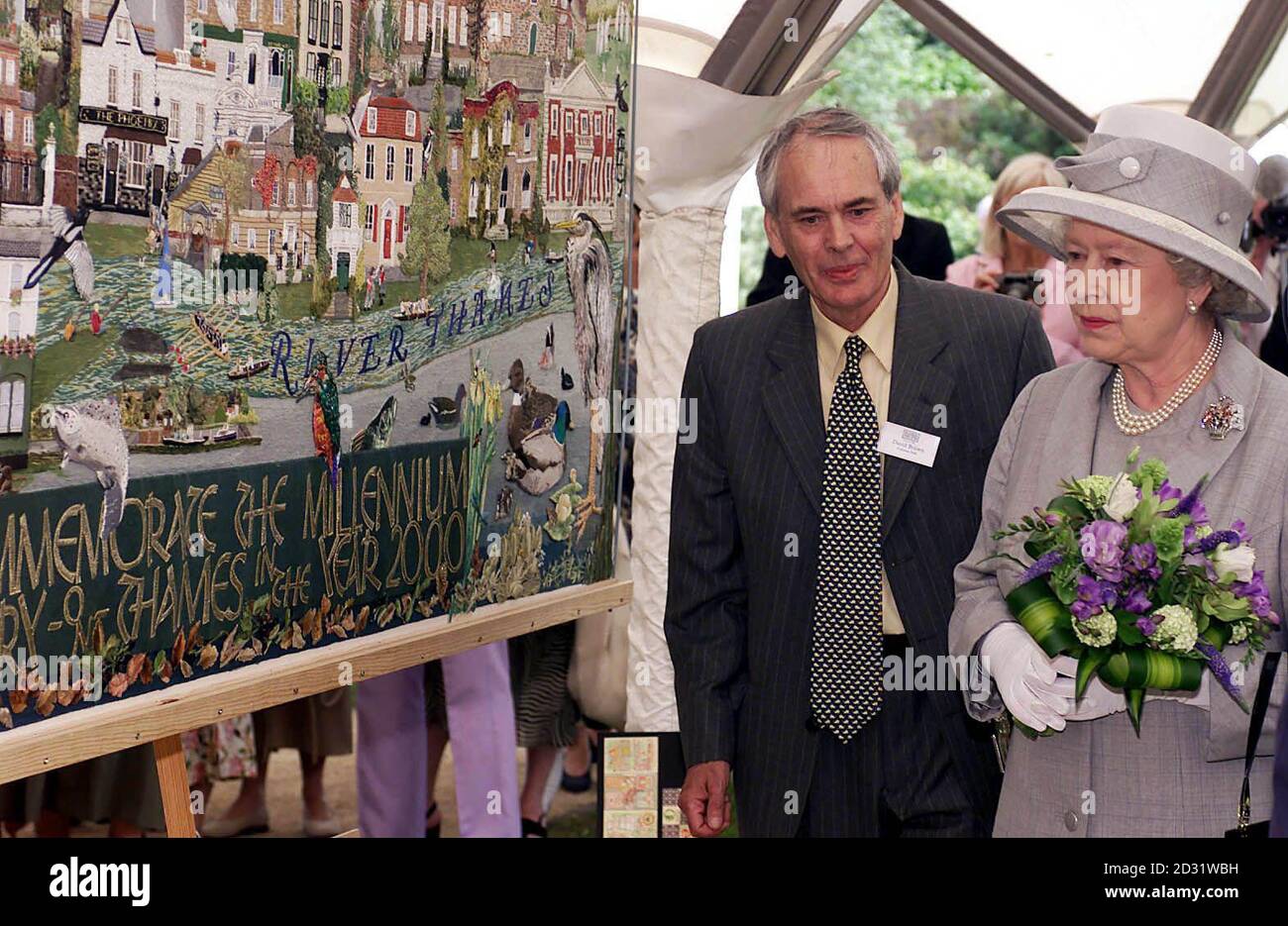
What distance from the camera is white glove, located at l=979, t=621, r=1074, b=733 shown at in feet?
8.38

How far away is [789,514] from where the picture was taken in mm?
3102

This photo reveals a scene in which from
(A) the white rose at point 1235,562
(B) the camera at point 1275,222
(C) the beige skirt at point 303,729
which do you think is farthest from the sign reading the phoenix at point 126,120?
(B) the camera at point 1275,222

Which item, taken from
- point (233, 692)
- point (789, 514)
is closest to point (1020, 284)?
point (789, 514)

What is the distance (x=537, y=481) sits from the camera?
12.2 feet

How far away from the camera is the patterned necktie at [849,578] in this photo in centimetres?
304

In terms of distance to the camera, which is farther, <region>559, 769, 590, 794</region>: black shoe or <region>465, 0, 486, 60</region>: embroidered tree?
<region>559, 769, 590, 794</region>: black shoe

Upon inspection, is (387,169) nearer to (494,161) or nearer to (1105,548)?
(494,161)

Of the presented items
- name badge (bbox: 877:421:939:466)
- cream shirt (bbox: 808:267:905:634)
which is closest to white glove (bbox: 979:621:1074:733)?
name badge (bbox: 877:421:939:466)

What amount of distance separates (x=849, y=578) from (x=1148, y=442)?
2.16 ft

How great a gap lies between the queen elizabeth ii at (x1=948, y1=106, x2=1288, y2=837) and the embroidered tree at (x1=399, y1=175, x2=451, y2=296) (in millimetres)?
1156

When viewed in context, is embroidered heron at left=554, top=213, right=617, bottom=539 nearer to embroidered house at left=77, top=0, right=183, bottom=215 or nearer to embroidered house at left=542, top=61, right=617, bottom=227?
embroidered house at left=542, top=61, right=617, bottom=227

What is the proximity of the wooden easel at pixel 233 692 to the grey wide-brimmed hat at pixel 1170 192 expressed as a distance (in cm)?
149

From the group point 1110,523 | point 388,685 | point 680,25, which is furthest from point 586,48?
point 388,685
